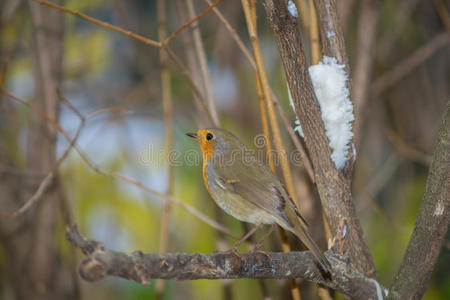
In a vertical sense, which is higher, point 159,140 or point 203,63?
point 159,140

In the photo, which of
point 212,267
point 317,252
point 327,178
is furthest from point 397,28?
point 212,267

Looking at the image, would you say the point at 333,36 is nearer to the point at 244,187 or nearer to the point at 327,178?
the point at 327,178

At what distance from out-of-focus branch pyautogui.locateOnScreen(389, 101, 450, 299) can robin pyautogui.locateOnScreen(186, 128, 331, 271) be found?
382 mm

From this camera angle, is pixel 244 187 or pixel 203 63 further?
pixel 203 63

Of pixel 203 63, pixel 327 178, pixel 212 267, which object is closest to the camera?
pixel 212 267

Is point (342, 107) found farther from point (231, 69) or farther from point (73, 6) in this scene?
point (73, 6)

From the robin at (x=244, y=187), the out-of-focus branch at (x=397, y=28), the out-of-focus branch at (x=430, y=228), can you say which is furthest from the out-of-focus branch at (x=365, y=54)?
the out-of-focus branch at (x=430, y=228)

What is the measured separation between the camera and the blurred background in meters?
3.23

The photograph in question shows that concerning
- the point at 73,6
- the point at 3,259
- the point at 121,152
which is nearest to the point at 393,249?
the point at 121,152

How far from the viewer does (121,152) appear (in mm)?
4254

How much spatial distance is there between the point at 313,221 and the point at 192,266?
161 centimetres

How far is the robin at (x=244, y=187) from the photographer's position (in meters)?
2.11

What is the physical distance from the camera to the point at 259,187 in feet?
7.52

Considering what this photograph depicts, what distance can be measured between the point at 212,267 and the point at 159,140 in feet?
10.8
